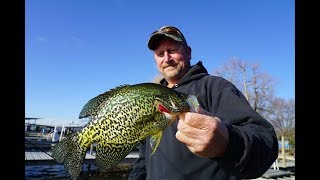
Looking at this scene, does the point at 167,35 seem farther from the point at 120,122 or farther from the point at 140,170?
the point at 140,170

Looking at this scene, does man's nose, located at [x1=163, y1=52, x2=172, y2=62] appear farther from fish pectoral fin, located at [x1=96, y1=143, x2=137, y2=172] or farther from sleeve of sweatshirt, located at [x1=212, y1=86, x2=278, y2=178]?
fish pectoral fin, located at [x1=96, y1=143, x2=137, y2=172]

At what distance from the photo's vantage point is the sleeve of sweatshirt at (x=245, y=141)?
217cm

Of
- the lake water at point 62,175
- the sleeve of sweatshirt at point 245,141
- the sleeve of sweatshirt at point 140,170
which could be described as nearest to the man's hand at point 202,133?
the sleeve of sweatshirt at point 245,141

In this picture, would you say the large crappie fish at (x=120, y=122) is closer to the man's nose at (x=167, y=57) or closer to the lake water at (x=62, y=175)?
the man's nose at (x=167, y=57)

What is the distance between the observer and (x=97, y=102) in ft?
7.55

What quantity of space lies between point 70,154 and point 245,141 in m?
1.25

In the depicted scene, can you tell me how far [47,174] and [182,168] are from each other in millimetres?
18115

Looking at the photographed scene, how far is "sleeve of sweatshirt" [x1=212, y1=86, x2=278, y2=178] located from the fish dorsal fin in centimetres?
82

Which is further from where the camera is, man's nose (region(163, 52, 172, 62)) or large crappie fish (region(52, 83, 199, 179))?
man's nose (region(163, 52, 172, 62))

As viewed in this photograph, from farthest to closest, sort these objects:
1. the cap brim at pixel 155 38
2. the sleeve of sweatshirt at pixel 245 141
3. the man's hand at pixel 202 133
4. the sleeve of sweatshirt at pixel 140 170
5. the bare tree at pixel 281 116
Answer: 1. the bare tree at pixel 281 116
2. the sleeve of sweatshirt at pixel 140 170
3. the cap brim at pixel 155 38
4. the sleeve of sweatshirt at pixel 245 141
5. the man's hand at pixel 202 133

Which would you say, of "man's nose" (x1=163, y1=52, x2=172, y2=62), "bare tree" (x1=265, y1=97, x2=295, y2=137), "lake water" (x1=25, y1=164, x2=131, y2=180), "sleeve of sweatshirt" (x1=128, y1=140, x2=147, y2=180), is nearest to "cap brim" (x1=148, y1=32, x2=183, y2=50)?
"man's nose" (x1=163, y1=52, x2=172, y2=62)

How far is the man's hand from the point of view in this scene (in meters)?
1.95
